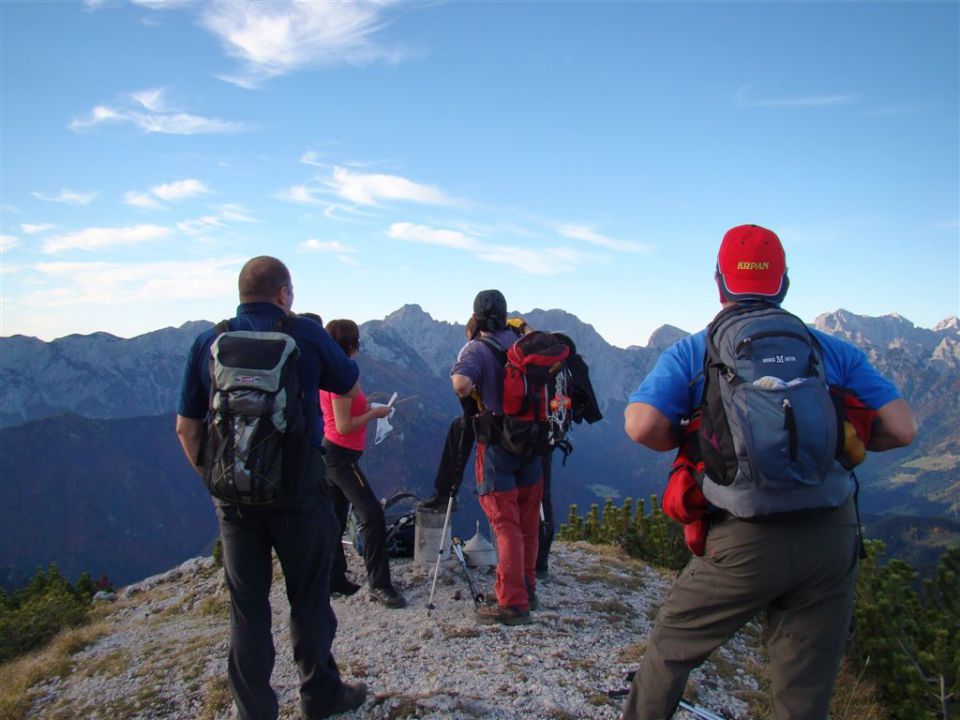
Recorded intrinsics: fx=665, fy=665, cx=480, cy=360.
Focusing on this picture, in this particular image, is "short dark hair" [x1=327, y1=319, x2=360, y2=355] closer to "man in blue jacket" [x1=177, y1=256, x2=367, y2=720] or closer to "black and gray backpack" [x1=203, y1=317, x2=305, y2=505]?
"man in blue jacket" [x1=177, y1=256, x2=367, y2=720]

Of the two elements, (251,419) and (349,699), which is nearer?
(251,419)

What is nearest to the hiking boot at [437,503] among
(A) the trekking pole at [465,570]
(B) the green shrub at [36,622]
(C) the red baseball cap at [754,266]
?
(A) the trekking pole at [465,570]

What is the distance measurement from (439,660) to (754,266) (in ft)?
14.7

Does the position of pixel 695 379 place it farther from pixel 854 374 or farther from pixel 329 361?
pixel 329 361

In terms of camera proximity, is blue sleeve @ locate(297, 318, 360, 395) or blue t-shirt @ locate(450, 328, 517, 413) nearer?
blue sleeve @ locate(297, 318, 360, 395)

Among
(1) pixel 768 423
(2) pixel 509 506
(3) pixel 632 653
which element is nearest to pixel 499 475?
(2) pixel 509 506

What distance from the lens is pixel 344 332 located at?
22.9 feet

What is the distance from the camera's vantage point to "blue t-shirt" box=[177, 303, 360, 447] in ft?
14.8

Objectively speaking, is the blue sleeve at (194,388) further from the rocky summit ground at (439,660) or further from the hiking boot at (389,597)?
the hiking boot at (389,597)

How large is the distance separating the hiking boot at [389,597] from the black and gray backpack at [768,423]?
16.7 ft

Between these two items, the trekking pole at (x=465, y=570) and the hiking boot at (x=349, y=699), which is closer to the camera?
the hiking boot at (x=349, y=699)

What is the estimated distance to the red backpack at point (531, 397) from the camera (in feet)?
21.0

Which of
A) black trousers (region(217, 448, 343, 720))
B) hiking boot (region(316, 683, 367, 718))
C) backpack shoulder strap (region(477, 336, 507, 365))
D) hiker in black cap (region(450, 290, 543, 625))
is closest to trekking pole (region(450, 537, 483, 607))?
hiker in black cap (region(450, 290, 543, 625))

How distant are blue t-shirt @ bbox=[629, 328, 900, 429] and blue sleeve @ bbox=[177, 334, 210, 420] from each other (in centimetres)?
286
